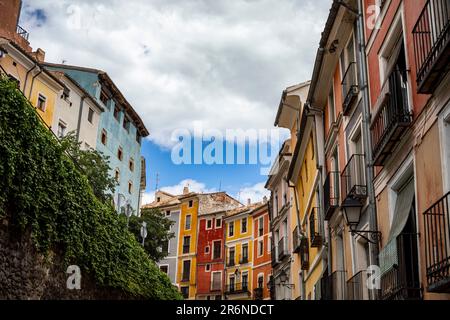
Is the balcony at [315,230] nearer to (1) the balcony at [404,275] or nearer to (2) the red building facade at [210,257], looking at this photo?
(1) the balcony at [404,275]

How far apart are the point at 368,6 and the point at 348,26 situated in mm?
1755

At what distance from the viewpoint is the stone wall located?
1214 centimetres

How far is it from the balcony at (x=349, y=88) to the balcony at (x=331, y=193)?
184cm

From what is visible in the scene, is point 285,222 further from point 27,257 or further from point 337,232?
point 27,257

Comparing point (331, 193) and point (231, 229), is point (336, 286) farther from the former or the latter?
point (231, 229)

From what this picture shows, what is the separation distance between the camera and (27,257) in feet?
43.1

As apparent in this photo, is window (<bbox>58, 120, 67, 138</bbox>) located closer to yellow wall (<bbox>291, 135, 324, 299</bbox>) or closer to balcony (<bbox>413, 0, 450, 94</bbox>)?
yellow wall (<bbox>291, 135, 324, 299</bbox>)

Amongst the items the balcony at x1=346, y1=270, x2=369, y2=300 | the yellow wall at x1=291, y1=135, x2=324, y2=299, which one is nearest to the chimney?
the yellow wall at x1=291, y1=135, x2=324, y2=299

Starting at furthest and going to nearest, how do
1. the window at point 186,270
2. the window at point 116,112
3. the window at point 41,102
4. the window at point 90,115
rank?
the window at point 186,270
the window at point 116,112
the window at point 90,115
the window at point 41,102

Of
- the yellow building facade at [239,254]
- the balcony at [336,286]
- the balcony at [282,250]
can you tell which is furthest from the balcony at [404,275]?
the yellow building facade at [239,254]

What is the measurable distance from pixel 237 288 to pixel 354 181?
49.7 meters

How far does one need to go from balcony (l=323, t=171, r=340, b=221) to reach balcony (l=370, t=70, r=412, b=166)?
4.27 meters

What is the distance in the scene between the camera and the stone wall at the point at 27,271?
39.8ft

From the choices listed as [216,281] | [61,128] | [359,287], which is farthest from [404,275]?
[216,281]
